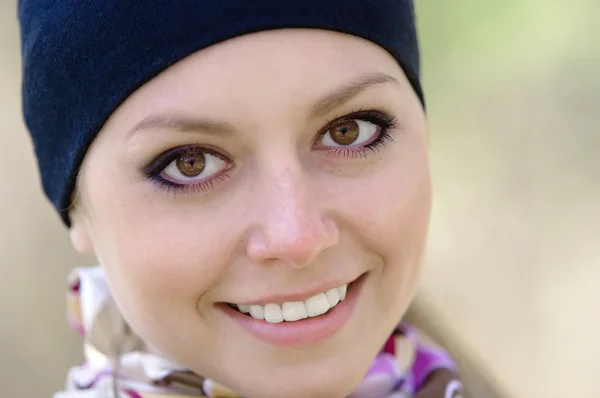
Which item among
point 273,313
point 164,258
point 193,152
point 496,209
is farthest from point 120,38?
point 496,209

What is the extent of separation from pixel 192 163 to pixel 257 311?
188 mm

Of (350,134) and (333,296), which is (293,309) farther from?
(350,134)

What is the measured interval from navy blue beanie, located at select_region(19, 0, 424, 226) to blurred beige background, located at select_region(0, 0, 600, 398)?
604 millimetres

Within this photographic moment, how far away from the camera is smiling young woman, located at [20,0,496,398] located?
630mm

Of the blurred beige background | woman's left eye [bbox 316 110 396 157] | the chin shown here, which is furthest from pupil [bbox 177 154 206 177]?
the blurred beige background

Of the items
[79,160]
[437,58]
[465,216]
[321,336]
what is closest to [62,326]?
[79,160]

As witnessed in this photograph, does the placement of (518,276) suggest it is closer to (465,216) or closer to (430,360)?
(465,216)

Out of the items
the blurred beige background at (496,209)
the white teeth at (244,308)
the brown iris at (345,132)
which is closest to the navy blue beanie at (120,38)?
the brown iris at (345,132)

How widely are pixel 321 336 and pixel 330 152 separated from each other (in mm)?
218

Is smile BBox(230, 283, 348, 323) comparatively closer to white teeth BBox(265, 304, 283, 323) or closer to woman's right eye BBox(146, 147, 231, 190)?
white teeth BBox(265, 304, 283, 323)

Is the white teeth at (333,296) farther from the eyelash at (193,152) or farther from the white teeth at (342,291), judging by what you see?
the eyelash at (193,152)

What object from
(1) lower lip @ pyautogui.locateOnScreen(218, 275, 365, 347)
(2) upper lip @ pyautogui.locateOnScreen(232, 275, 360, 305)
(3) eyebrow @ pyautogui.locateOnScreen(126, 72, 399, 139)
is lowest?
(1) lower lip @ pyautogui.locateOnScreen(218, 275, 365, 347)

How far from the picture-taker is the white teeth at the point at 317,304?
69 centimetres

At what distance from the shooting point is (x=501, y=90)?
5.08 feet
